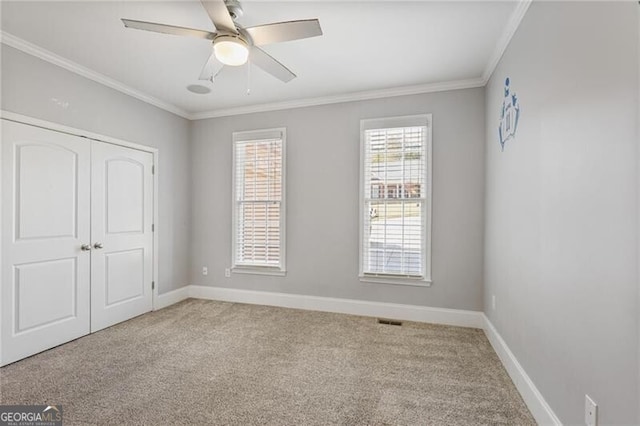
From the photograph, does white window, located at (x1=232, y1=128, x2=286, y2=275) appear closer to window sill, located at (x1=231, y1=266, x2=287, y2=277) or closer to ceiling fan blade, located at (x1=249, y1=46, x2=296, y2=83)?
window sill, located at (x1=231, y1=266, x2=287, y2=277)

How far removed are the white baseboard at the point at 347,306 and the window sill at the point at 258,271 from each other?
0.89 ft

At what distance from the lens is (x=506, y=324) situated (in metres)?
2.62

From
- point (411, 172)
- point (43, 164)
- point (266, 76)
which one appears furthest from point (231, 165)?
point (411, 172)

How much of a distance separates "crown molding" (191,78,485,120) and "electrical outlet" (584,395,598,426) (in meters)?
3.13

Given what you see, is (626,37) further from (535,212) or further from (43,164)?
(43,164)

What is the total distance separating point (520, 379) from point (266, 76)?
357cm

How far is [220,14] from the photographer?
1.92 m

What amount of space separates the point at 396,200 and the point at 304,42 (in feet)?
6.65

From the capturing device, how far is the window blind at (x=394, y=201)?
3.71 metres

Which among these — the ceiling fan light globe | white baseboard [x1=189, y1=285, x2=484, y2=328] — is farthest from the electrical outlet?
the ceiling fan light globe

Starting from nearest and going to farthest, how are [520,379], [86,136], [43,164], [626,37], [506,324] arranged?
[626,37], [520,379], [506,324], [43,164], [86,136]

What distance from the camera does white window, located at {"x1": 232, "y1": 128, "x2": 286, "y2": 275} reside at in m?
4.28

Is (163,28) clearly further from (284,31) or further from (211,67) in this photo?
(284,31)

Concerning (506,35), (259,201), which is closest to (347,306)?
(259,201)
